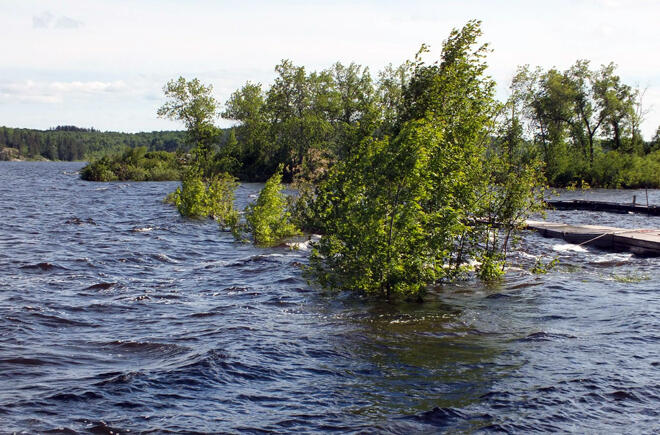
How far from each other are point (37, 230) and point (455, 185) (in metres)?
23.2

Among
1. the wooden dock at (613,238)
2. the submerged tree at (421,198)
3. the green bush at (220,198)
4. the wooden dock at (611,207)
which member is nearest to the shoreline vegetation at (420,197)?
the submerged tree at (421,198)

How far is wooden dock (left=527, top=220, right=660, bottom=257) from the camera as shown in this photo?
24.9 meters

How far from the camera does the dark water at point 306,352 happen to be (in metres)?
9.12

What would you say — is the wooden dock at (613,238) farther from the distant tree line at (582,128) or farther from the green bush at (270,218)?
the distant tree line at (582,128)

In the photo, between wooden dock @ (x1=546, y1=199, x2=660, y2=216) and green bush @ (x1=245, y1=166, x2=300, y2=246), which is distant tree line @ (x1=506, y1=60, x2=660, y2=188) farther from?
green bush @ (x1=245, y1=166, x2=300, y2=246)

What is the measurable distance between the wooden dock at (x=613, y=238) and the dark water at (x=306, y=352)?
324 cm

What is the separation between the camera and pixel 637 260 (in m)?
23.8

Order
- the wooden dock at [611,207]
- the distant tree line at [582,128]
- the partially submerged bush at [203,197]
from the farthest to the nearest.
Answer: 1. the distant tree line at [582,128]
2. the wooden dock at [611,207]
3. the partially submerged bush at [203,197]

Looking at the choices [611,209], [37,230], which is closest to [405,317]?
[37,230]

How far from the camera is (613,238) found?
87.9 ft

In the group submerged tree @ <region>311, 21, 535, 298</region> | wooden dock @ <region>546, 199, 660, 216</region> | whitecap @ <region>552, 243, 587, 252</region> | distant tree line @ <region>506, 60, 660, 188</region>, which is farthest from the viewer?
distant tree line @ <region>506, 60, 660, 188</region>

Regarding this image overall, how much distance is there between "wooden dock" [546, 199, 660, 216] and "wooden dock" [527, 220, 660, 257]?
11.7 m

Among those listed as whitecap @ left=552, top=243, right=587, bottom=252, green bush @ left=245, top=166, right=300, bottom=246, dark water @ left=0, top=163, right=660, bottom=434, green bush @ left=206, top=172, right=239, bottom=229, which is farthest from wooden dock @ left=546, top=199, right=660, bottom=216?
dark water @ left=0, top=163, right=660, bottom=434

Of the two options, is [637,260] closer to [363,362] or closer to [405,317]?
[405,317]
